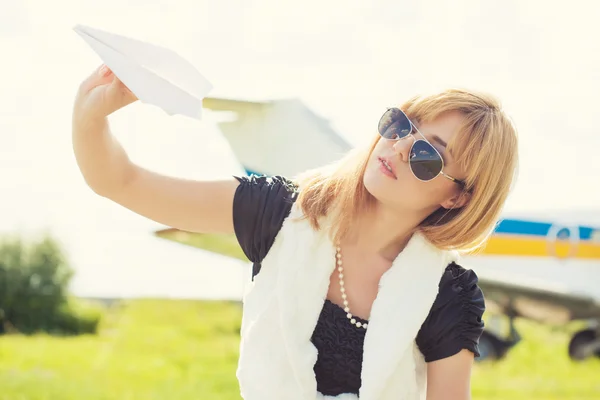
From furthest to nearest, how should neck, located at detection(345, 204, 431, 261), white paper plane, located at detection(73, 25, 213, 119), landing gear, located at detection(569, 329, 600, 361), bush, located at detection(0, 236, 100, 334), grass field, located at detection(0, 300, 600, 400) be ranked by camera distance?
bush, located at detection(0, 236, 100, 334) → landing gear, located at detection(569, 329, 600, 361) → grass field, located at detection(0, 300, 600, 400) → neck, located at detection(345, 204, 431, 261) → white paper plane, located at detection(73, 25, 213, 119)

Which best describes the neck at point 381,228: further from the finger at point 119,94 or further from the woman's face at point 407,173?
the finger at point 119,94

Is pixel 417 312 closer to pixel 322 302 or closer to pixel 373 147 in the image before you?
pixel 322 302

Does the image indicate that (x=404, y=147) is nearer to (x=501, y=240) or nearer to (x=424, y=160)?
(x=424, y=160)

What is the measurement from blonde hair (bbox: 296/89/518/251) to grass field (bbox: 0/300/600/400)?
2.85 m

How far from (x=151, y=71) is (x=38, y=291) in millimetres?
12885

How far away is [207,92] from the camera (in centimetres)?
113

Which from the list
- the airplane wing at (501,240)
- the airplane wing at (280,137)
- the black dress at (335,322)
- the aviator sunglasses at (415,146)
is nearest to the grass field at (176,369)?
the airplane wing at (501,240)

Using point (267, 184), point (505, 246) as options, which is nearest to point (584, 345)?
point (505, 246)

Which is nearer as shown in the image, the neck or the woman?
the woman

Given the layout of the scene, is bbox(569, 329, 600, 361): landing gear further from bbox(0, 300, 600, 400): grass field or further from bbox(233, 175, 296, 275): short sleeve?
bbox(233, 175, 296, 275): short sleeve

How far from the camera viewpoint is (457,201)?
144 cm

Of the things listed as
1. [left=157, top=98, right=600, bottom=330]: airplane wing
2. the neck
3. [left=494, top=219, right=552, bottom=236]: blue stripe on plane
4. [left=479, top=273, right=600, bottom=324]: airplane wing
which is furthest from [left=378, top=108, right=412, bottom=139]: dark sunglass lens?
[left=494, top=219, right=552, bottom=236]: blue stripe on plane

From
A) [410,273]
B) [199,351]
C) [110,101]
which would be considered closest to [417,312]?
[410,273]

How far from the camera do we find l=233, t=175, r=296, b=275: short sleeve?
51.9 inches
